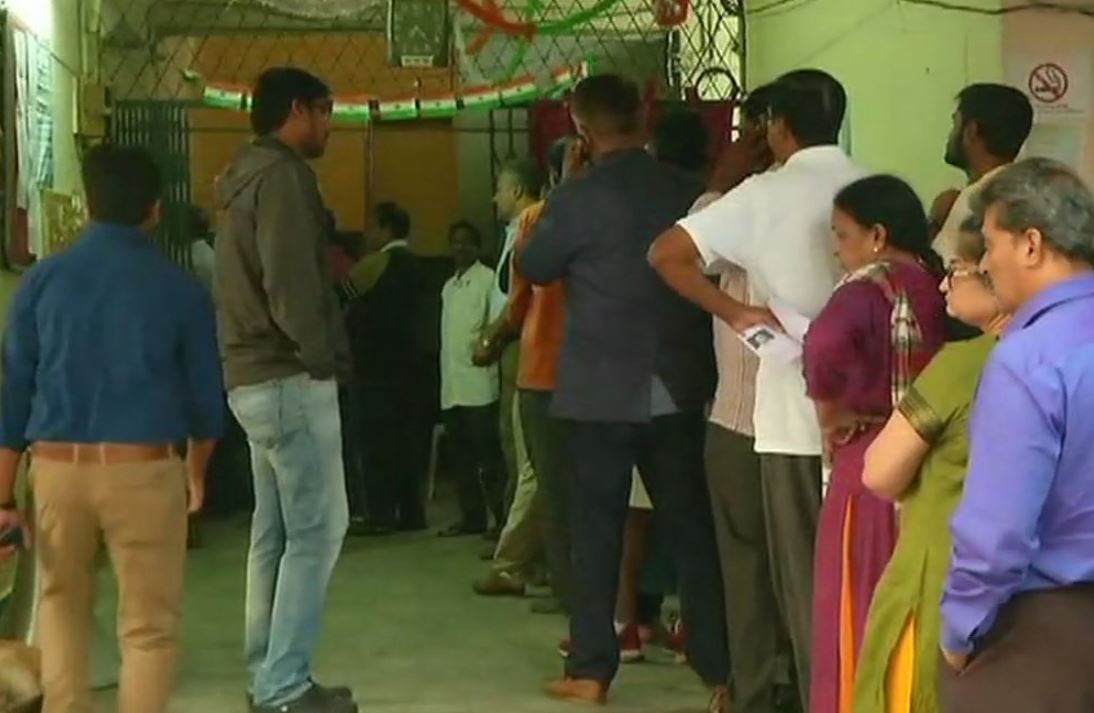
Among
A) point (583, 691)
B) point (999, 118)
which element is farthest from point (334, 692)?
point (999, 118)

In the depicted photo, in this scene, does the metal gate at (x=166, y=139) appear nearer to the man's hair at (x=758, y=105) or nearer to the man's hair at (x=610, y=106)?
the man's hair at (x=610, y=106)

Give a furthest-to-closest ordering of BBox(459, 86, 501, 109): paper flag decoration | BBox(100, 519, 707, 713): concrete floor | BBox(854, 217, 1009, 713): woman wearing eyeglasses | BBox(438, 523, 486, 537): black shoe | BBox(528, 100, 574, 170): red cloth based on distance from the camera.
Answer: BBox(459, 86, 501, 109): paper flag decoration
BBox(438, 523, 486, 537): black shoe
BBox(528, 100, 574, 170): red cloth
BBox(100, 519, 707, 713): concrete floor
BBox(854, 217, 1009, 713): woman wearing eyeglasses

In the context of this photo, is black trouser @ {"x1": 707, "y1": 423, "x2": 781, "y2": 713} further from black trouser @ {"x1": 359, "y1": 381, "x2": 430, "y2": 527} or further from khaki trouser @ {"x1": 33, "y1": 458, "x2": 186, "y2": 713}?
black trouser @ {"x1": 359, "y1": 381, "x2": 430, "y2": 527}

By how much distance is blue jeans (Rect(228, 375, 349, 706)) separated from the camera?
159 inches

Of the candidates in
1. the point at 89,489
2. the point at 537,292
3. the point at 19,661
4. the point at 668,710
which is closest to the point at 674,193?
the point at 537,292

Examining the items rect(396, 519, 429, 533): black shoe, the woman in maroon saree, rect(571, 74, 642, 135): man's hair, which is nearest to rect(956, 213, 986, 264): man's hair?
the woman in maroon saree

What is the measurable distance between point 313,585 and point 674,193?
1.29 meters

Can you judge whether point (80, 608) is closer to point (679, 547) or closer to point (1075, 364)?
point (679, 547)

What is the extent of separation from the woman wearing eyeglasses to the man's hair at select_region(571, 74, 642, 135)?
1.47m

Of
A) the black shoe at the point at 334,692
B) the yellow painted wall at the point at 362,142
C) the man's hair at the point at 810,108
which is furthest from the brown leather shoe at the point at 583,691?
the yellow painted wall at the point at 362,142

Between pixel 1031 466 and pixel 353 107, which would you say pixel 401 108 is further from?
pixel 1031 466

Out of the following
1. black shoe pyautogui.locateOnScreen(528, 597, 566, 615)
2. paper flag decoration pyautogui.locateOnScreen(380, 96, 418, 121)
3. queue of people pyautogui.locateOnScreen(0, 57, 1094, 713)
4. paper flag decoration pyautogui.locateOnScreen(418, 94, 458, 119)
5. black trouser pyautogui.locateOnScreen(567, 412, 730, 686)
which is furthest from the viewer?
paper flag decoration pyautogui.locateOnScreen(380, 96, 418, 121)

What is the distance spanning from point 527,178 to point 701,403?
1.78 m

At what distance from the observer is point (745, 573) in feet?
12.8
